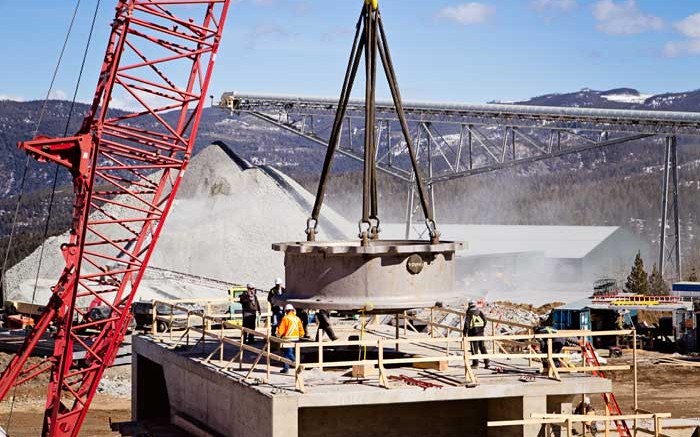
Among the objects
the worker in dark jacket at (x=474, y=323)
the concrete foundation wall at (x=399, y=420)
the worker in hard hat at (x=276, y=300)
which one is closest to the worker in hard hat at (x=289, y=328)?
the concrete foundation wall at (x=399, y=420)

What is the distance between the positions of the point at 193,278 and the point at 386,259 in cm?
4041

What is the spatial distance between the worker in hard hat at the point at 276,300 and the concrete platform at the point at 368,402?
4.43 feet

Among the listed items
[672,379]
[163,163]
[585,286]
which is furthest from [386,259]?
[585,286]

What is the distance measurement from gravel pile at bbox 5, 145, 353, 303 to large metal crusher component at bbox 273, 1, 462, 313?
34518mm

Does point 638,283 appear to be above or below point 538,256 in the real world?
below

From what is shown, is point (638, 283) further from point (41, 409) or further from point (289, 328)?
point (289, 328)

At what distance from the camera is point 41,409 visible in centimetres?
4116

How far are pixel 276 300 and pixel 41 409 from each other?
20.3 metres

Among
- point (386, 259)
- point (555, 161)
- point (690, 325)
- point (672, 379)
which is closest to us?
point (386, 259)

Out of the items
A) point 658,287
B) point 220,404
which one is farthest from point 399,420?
point 658,287

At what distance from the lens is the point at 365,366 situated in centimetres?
2130

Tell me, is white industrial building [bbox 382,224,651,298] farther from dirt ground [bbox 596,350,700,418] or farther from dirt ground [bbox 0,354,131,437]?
dirt ground [bbox 0,354,131,437]

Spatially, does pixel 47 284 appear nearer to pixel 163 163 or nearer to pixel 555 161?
pixel 163 163

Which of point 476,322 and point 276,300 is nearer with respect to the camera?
point 476,322
